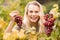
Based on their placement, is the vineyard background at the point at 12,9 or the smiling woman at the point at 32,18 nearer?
the vineyard background at the point at 12,9

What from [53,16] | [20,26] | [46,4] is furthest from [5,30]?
[46,4]

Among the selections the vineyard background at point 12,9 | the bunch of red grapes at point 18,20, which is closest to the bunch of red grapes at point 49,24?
the vineyard background at point 12,9

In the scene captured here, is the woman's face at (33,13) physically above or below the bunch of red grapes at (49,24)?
above

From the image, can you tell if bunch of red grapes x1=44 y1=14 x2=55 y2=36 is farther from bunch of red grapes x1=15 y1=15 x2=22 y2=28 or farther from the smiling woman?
bunch of red grapes x1=15 y1=15 x2=22 y2=28

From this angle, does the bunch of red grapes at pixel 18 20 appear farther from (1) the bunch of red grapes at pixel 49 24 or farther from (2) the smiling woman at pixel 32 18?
(1) the bunch of red grapes at pixel 49 24

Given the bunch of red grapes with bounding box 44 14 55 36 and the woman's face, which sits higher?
the woman's face

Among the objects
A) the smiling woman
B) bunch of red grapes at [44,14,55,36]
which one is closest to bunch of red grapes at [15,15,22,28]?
the smiling woman

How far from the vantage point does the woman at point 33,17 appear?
1.53 metres

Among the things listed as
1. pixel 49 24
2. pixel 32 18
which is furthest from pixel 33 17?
pixel 49 24

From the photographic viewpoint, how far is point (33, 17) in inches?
60.8

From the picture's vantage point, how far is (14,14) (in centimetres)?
153

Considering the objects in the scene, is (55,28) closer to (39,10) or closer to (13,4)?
(39,10)

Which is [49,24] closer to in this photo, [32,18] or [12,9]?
[32,18]

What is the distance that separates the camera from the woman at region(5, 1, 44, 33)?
5.03 feet
